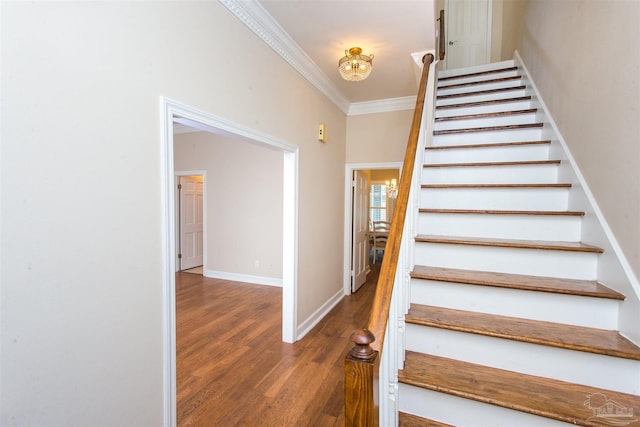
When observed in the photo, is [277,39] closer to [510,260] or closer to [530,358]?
[510,260]

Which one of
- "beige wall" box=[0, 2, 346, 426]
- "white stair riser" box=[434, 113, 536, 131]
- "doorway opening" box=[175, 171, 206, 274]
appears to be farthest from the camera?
"doorway opening" box=[175, 171, 206, 274]

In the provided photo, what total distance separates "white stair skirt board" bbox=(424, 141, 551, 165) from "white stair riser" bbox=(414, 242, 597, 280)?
1.02 metres

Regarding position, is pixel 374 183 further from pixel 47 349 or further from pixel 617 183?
pixel 47 349

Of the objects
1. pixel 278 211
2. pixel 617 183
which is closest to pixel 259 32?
pixel 617 183

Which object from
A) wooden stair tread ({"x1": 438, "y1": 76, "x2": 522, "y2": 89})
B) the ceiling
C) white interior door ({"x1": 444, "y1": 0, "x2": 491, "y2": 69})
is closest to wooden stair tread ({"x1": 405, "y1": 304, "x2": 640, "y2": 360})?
the ceiling

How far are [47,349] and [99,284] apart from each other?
10.6 inches

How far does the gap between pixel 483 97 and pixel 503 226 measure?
6.54ft

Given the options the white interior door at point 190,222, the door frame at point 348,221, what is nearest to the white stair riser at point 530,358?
the door frame at point 348,221

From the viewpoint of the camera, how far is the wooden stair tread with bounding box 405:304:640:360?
4.02 feet

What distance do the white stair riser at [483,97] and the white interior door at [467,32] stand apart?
2047mm

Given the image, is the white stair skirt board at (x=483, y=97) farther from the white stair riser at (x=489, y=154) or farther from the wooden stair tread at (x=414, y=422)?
the wooden stair tread at (x=414, y=422)

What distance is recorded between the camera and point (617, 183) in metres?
1.48

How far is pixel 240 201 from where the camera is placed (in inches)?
199

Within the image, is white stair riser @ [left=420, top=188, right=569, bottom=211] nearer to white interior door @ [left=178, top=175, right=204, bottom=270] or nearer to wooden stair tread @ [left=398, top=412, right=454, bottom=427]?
wooden stair tread @ [left=398, top=412, right=454, bottom=427]
